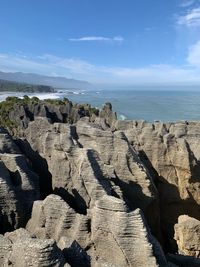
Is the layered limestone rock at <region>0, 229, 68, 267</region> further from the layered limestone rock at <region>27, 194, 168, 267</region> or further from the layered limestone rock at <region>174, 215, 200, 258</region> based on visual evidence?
the layered limestone rock at <region>174, 215, 200, 258</region>

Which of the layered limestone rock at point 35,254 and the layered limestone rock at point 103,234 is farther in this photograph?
the layered limestone rock at point 103,234

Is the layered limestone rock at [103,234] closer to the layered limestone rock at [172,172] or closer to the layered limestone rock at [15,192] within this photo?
the layered limestone rock at [15,192]

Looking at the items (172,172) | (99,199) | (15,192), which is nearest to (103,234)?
(99,199)

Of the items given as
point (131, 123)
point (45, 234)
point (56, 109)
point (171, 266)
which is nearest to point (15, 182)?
point (45, 234)

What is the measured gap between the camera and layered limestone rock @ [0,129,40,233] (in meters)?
10.9

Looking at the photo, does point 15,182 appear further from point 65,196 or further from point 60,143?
point 60,143

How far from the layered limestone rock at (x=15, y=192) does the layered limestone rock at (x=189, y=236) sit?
14.2ft

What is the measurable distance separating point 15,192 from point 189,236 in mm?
5183

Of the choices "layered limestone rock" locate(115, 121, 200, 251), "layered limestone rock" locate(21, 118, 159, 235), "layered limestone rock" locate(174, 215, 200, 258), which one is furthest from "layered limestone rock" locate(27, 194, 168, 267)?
"layered limestone rock" locate(115, 121, 200, 251)

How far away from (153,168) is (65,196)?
551 cm

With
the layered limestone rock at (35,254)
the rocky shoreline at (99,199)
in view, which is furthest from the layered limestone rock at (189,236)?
the layered limestone rock at (35,254)

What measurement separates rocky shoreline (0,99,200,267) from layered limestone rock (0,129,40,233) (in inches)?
1.0

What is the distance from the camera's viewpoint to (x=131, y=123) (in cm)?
2469

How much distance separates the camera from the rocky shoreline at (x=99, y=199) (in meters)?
8.45
